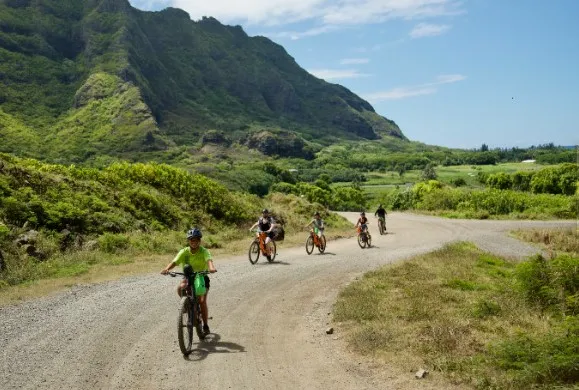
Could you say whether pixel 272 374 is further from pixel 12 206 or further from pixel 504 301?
pixel 12 206

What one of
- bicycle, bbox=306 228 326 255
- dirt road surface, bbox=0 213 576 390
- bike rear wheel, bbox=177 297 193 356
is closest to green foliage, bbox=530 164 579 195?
bicycle, bbox=306 228 326 255

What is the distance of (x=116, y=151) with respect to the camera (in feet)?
536

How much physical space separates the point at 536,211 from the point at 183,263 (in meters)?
56.9

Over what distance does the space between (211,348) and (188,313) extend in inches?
36.5

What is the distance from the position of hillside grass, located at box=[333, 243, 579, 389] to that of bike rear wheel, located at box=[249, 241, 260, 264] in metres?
5.55

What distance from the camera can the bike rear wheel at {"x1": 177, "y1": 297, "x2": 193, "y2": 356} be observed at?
965cm

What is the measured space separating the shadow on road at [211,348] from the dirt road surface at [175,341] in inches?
0.8

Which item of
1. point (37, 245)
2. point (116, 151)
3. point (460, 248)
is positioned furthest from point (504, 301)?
point (116, 151)

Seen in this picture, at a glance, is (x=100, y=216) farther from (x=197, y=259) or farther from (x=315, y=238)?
(x=197, y=259)

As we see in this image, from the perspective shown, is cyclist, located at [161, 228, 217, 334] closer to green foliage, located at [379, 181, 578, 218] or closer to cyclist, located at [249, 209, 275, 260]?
cyclist, located at [249, 209, 275, 260]

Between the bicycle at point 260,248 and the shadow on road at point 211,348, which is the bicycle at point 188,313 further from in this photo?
the bicycle at point 260,248

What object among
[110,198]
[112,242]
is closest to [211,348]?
[112,242]

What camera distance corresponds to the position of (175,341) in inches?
423

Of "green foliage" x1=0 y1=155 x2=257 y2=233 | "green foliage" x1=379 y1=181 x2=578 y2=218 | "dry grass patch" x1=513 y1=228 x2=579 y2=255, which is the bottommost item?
"dry grass patch" x1=513 y1=228 x2=579 y2=255
